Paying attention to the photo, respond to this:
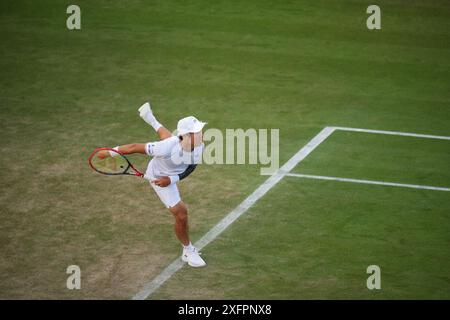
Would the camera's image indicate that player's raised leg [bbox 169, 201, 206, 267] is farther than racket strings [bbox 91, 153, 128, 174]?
No

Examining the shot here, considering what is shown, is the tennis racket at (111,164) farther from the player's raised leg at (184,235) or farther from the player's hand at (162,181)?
the player's raised leg at (184,235)

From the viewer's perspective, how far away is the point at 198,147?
12148 mm

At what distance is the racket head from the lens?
12.2 m

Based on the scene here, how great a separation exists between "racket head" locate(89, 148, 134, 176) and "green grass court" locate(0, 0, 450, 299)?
3.75 ft

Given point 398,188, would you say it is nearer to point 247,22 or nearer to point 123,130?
point 123,130

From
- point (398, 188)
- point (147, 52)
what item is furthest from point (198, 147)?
point (147, 52)

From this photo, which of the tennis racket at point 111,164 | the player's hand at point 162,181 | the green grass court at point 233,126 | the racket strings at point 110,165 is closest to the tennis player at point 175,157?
the player's hand at point 162,181

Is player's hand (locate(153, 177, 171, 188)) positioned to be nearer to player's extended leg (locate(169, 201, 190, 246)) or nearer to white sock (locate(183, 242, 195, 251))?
player's extended leg (locate(169, 201, 190, 246))

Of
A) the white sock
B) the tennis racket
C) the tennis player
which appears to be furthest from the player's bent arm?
the white sock

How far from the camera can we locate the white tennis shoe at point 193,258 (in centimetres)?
1242

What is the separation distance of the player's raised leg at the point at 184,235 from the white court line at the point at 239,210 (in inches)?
6.7

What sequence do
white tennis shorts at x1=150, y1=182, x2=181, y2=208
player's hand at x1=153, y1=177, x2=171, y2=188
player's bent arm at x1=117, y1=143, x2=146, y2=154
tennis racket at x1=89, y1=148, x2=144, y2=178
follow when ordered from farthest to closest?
white tennis shorts at x1=150, y1=182, x2=181, y2=208 < tennis racket at x1=89, y1=148, x2=144, y2=178 < player's hand at x1=153, y1=177, x2=171, y2=188 < player's bent arm at x1=117, y1=143, x2=146, y2=154

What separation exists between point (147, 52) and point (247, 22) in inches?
117

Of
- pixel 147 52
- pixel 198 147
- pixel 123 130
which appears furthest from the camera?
pixel 147 52
